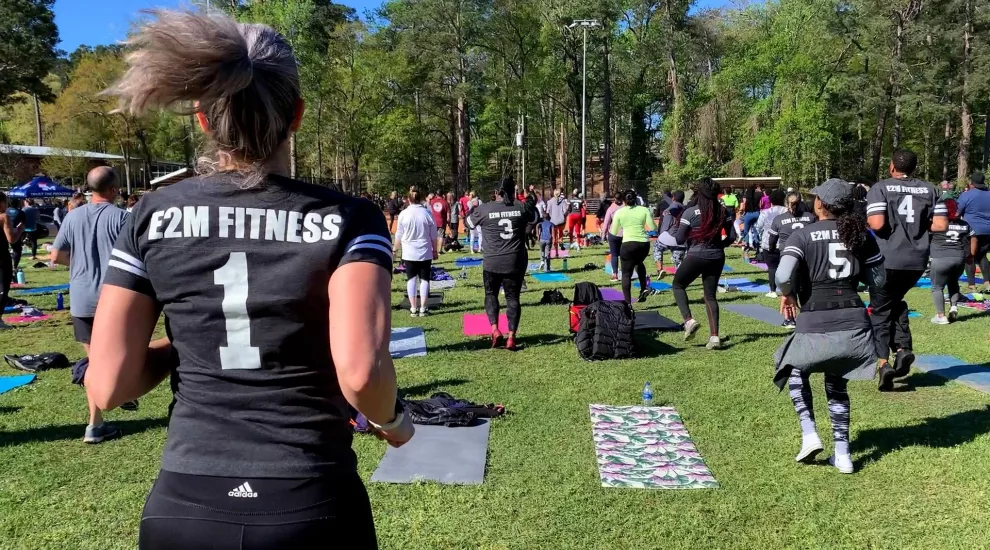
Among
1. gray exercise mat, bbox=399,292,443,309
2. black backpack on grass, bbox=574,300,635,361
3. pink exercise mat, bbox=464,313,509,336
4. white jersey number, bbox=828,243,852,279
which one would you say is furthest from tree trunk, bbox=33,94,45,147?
white jersey number, bbox=828,243,852,279

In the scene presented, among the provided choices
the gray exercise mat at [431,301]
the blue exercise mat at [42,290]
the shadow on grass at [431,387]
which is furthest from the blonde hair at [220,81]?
the blue exercise mat at [42,290]

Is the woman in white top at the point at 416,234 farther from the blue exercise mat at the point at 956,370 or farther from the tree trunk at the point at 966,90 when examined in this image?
the tree trunk at the point at 966,90

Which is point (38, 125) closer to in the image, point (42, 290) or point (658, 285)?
point (42, 290)

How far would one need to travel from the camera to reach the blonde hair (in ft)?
4.58

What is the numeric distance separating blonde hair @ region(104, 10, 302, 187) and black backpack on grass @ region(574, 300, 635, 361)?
254 inches

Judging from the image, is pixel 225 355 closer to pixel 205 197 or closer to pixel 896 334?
pixel 205 197

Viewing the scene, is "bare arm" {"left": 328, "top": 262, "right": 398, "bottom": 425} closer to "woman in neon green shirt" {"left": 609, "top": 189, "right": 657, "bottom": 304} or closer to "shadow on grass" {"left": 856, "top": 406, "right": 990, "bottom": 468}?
"shadow on grass" {"left": 856, "top": 406, "right": 990, "bottom": 468}

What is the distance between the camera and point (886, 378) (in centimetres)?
626

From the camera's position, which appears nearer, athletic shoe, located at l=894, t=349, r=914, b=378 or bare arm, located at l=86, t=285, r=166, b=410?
bare arm, located at l=86, t=285, r=166, b=410

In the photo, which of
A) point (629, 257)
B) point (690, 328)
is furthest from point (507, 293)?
point (629, 257)

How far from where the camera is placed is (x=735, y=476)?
449 cm

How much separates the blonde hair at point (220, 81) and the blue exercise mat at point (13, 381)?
697cm

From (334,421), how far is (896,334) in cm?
662

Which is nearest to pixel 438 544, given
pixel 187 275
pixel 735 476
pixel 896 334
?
pixel 735 476
